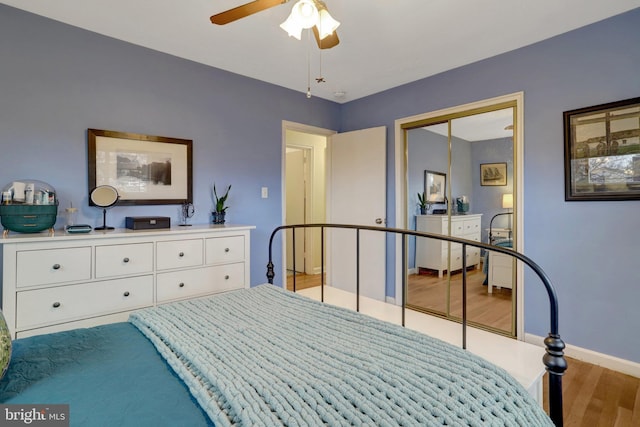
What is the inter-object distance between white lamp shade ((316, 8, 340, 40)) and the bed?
1467 millimetres

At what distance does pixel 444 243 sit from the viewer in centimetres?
329

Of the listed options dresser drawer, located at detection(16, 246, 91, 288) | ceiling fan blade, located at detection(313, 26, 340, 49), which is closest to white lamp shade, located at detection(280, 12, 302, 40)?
ceiling fan blade, located at detection(313, 26, 340, 49)

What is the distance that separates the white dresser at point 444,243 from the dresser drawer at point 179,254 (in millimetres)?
2221

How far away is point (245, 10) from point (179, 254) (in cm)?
165

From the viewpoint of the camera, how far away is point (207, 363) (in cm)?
94

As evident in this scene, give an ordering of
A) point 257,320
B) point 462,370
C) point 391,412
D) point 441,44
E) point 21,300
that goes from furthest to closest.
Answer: point 441,44, point 21,300, point 257,320, point 462,370, point 391,412

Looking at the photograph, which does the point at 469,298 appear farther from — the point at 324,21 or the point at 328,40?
the point at 324,21

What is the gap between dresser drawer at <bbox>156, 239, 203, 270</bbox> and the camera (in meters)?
2.28

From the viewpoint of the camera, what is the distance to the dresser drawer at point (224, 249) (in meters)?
2.52

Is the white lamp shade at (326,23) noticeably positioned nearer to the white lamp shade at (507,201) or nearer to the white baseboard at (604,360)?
the white lamp shade at (507,201)

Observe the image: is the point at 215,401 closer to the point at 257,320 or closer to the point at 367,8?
the point at 257,320

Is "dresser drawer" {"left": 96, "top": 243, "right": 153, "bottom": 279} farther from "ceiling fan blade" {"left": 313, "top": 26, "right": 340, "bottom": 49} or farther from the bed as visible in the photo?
"ceiling fan blade" {"left": 313, "top": 26, "right": 340, "bottom": 49}

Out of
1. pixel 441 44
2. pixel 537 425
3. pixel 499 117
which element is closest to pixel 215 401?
pixel 537 425

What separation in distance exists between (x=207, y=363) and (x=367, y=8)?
2.22 meters
